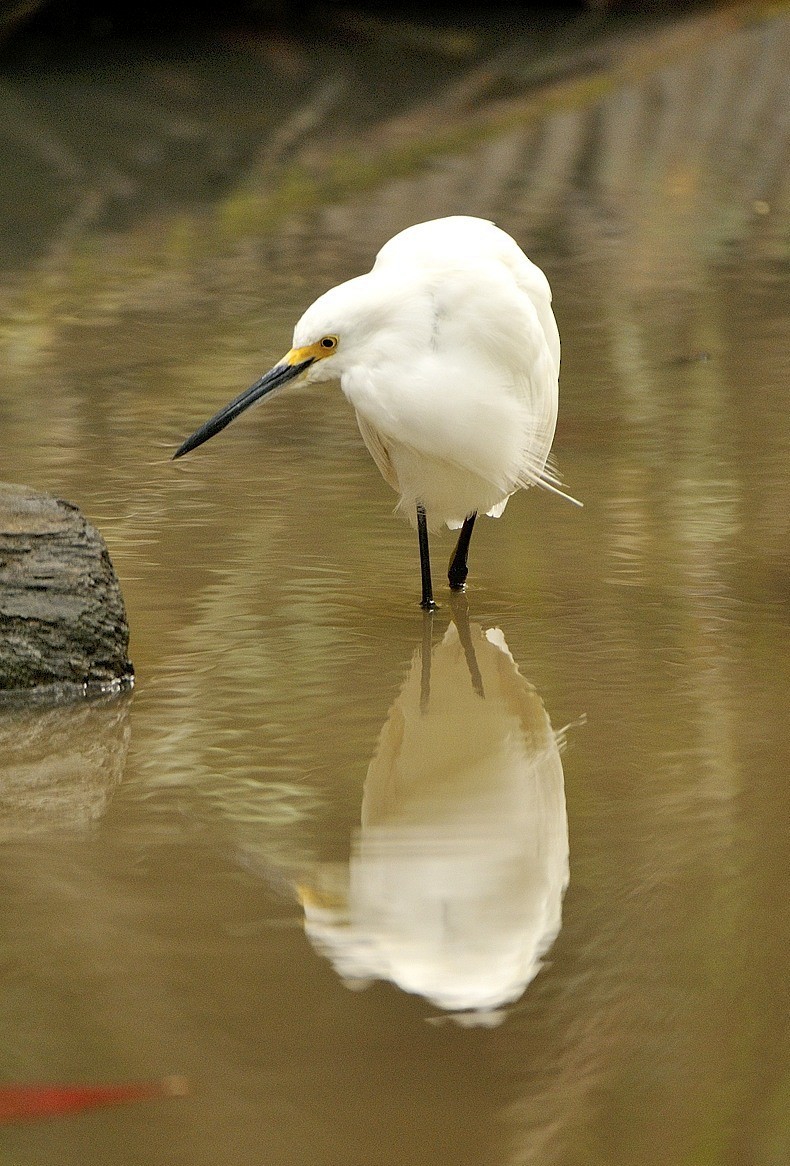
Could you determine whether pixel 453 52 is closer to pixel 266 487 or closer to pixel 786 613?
pixel 266 487

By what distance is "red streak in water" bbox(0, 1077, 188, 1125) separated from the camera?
2.14 meters

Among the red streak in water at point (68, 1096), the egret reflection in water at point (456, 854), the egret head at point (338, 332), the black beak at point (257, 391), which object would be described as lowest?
the egret reflection in water at point (456, 854)

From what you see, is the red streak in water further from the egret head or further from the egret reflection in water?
the egret head

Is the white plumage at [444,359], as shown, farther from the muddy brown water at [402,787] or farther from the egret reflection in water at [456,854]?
the egret reflection in water at [456,854]

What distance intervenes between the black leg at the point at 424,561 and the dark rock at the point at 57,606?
84 centimetres

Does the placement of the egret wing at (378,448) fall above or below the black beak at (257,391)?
below

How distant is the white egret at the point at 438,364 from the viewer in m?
3.72

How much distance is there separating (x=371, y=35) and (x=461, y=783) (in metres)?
13.2

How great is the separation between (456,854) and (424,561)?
133cm

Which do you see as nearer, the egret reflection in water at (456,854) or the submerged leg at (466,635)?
the egret reflection in water at (456,854)

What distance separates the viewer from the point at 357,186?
31.0 ft

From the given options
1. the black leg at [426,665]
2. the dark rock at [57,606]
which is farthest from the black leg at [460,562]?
the dark rock at [57,606]

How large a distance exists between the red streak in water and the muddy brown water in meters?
0.03

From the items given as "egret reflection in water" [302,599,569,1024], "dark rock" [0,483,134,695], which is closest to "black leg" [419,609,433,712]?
"egret reflection in water" [302,599,569,1024]
